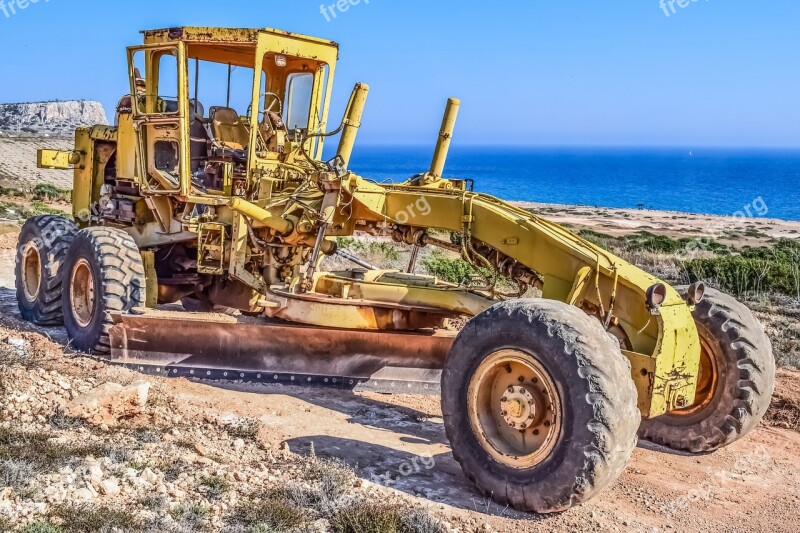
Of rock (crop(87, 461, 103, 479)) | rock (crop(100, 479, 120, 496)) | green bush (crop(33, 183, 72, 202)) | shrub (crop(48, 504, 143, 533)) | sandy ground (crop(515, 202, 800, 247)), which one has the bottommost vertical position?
shrub (crop(48, 504, 143, 533))

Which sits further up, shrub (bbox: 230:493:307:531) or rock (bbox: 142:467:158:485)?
rock (bbox: 142:467:158:485)

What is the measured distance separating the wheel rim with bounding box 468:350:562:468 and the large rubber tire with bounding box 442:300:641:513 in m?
0.04

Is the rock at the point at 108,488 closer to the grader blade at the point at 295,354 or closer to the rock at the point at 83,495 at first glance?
the rock at the point at 83,495

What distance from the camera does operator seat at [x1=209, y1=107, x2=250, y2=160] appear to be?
9641 millimetres

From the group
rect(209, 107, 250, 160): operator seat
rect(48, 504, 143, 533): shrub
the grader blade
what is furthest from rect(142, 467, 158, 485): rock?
rect(209, 107, 250, 160): operator seat

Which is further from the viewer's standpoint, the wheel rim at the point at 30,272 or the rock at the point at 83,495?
the wheel rim at the point at 30,272

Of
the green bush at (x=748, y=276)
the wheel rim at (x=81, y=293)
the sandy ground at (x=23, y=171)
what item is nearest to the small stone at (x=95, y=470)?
the wheel rim at (x=81, y=293)

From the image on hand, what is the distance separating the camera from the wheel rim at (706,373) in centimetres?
711

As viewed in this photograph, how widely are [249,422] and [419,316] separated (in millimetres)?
2035

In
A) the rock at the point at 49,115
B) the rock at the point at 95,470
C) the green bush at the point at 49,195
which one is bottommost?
the rock at the point at 95,470

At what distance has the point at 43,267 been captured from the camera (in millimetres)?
10289

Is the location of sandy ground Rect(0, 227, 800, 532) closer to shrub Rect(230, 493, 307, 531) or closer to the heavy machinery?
the heavy machinery

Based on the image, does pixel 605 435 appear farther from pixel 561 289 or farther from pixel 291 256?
pixel 291 256

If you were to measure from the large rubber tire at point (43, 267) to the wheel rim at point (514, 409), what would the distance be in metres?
5.64
